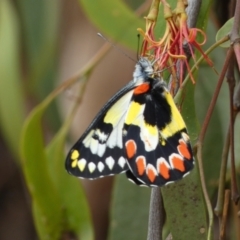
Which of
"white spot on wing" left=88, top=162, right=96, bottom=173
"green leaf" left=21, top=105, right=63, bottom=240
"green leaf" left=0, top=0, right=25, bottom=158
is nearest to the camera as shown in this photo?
"white spot on wing" left=88, top=162, right=96, bottom=173

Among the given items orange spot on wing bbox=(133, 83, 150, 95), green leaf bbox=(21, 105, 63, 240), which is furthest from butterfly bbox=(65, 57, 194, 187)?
green leaf bbox=(21, 105, 63, 240)

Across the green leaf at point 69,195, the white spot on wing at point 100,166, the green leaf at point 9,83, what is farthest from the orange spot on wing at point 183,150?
the green leaf at point 9,83

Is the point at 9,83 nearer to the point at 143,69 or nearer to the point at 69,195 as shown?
the point at 69,195

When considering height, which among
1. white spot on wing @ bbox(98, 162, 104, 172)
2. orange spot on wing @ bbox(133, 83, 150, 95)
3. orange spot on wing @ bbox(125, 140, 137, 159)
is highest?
orange spot on wing @ bbox(133, 83, 150, 95)

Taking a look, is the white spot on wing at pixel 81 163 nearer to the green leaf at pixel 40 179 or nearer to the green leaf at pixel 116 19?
the green leaf at pixel 40 179

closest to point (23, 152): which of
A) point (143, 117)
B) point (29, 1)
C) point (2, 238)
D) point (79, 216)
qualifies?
point (79, 216)

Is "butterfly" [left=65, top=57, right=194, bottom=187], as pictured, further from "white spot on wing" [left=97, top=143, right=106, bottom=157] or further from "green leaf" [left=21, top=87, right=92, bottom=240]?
"green leaf" [left=21, top=87, right=92, bottom=240]

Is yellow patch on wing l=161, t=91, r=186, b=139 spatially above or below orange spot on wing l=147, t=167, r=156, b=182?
above
